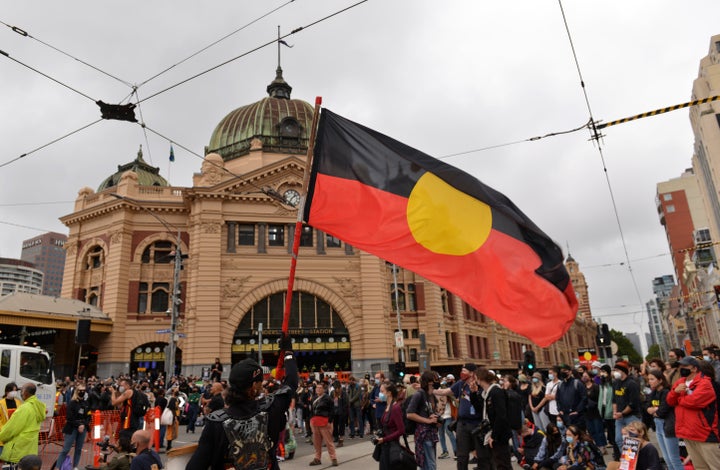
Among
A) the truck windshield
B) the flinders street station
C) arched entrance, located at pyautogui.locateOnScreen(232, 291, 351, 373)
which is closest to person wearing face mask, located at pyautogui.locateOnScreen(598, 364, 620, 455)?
the truck windshield

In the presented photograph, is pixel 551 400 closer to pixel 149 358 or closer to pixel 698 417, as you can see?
pixel 698 417

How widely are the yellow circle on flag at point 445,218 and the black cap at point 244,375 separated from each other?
180 inches

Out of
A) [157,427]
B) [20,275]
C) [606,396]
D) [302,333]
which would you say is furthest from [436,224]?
[20,275]

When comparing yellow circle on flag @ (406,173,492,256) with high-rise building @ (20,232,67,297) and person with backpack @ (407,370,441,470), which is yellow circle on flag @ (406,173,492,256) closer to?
person with backpack @ (407,370,441,470)

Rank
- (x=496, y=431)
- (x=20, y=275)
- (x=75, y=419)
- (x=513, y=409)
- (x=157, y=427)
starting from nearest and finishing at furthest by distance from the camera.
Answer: (x=496, y=431), (x=513, y=409), (x=75, y=419), (x=157, y=427), (x=20, y=275)

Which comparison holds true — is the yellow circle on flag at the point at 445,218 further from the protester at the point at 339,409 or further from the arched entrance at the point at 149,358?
the arched entrance at the point at 149,358

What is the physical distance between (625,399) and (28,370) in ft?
61.9

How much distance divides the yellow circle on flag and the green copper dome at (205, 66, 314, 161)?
3925 cm

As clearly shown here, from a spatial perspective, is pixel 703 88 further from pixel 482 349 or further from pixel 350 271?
pixel 350 271

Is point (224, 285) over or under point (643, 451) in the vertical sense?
over

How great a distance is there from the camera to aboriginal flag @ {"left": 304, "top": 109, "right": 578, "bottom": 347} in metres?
7.46

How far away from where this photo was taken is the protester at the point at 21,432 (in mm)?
8453

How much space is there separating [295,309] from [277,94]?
91.9 feet

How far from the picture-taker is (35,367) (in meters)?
17.9
